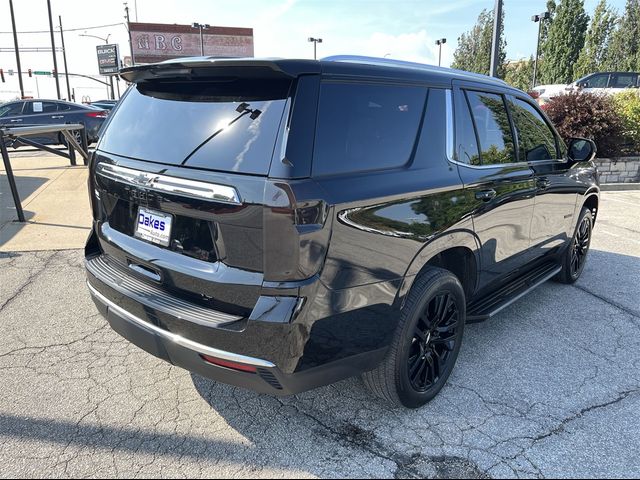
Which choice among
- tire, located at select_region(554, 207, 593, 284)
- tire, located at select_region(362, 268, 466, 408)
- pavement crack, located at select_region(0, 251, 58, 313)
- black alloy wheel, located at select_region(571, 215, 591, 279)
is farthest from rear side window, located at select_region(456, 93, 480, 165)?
pavement crack, located at select_region(0, 251, 58, 313)

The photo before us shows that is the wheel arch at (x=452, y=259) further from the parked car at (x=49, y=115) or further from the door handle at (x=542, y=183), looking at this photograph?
the parked car at (x=49, y=115)

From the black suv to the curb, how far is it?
8.56 meters

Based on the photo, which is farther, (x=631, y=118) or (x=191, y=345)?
(x=631, y=118)

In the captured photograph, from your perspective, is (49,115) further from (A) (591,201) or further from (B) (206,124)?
(A) (591,201)

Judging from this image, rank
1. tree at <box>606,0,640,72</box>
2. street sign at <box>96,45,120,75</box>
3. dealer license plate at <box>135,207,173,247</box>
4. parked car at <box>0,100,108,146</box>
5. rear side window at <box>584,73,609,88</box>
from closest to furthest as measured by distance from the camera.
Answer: dealer license plate at <box>135,207,173,247</box> < parked car at <box>0,100,108,146</box> < rear side window at <box>584,73,609,88</box> < tree at <box>606,0,640,72</box> < street sign at <box>96,45,120,75</box>

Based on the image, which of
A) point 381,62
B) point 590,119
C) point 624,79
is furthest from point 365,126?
point 624,79

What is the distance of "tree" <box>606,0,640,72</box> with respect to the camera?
2933 centimetres

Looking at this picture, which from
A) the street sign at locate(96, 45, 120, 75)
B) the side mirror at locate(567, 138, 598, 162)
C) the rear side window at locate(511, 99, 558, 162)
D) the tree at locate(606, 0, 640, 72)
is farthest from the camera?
the street sign at locate(96, 45, 120, 75)

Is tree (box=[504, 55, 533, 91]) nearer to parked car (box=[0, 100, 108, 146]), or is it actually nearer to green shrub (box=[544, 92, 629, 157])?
green shrub (box=[544, 92, 629, 157])

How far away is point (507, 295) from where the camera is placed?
3.63 meters

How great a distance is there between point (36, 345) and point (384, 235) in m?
2.73

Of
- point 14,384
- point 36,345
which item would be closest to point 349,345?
point 14,384

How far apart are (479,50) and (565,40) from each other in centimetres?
666

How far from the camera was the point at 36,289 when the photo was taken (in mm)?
4477
